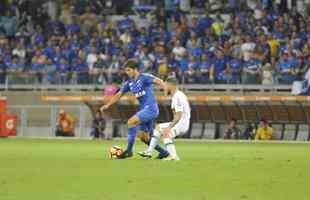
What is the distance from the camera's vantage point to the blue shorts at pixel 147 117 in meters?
18.6

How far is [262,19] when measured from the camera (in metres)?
34.2

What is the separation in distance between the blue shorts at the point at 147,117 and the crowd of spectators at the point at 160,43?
42.2 ft

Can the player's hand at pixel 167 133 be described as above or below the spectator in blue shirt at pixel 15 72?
above

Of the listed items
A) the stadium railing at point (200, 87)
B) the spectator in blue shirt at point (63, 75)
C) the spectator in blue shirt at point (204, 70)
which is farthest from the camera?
the spectator in blue shirt at point (63, 75)

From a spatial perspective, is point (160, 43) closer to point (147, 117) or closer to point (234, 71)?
point (234, 71)

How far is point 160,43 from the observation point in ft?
112

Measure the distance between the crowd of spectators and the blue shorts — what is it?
1288 cm

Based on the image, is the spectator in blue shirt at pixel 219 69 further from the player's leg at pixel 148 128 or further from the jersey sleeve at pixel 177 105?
the jersey sleeve at pixel 177 105

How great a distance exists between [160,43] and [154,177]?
20.7 metres

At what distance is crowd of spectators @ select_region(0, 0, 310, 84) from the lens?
32.1m

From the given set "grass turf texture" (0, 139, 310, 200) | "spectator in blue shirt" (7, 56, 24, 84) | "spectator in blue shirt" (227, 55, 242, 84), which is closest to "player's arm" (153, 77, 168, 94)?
"grass turf texture" (0, 139, 310, 200)

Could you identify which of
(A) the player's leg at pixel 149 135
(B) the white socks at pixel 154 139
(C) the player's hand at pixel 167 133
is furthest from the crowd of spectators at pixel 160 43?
(C) the player's hand at pixel 167 133

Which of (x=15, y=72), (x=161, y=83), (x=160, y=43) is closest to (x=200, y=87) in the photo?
(x=160, y=43)

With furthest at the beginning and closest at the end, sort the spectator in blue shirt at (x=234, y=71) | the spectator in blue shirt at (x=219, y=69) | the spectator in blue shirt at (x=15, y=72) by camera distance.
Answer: the spectator in blue shirt at (x=15, y=72) < the spectator in blue shirt at (x=219, y=69) < the spectator in blue shirt at (x=234, y=71)
